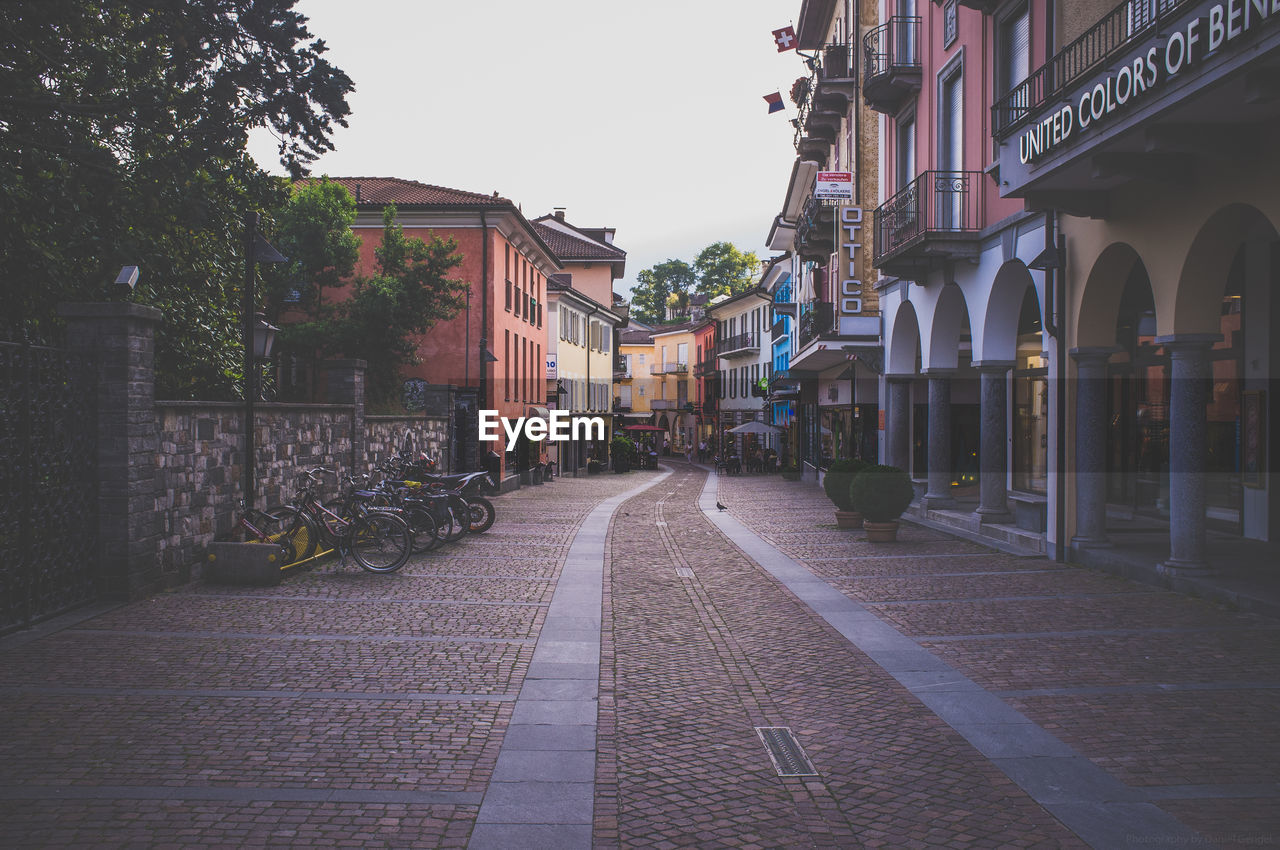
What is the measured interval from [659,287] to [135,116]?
8744 centimetres

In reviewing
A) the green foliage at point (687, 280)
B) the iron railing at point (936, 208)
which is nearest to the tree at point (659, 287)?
the green foliage at point (687, 280)

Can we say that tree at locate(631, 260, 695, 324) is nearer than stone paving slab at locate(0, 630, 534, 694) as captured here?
No

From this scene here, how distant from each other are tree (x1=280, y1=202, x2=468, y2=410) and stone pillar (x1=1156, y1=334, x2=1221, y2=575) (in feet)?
64.1

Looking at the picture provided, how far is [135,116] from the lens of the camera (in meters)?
9.43

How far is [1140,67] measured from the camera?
8523mm

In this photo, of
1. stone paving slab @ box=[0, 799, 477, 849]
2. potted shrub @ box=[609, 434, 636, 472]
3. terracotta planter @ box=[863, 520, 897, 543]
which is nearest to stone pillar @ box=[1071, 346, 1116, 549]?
terracotta planter @ box=[863, 520, 897, 543]

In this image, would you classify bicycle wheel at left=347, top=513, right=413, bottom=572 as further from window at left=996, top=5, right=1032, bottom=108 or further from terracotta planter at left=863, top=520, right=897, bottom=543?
window at left=996, top=5, right=1032, bottom=108

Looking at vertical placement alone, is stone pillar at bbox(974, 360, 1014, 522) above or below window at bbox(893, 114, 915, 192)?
below

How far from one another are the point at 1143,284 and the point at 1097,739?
11794mm

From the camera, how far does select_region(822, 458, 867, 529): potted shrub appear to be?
17250mm

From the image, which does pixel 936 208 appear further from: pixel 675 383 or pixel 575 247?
pixel 675 383

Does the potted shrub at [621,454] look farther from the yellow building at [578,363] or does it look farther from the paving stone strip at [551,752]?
the paving stone strip at [551,752]

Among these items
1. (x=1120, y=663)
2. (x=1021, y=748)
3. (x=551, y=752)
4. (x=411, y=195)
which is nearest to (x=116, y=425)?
(x=551, y=752)

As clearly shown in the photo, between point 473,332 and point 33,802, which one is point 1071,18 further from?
point 473,332
